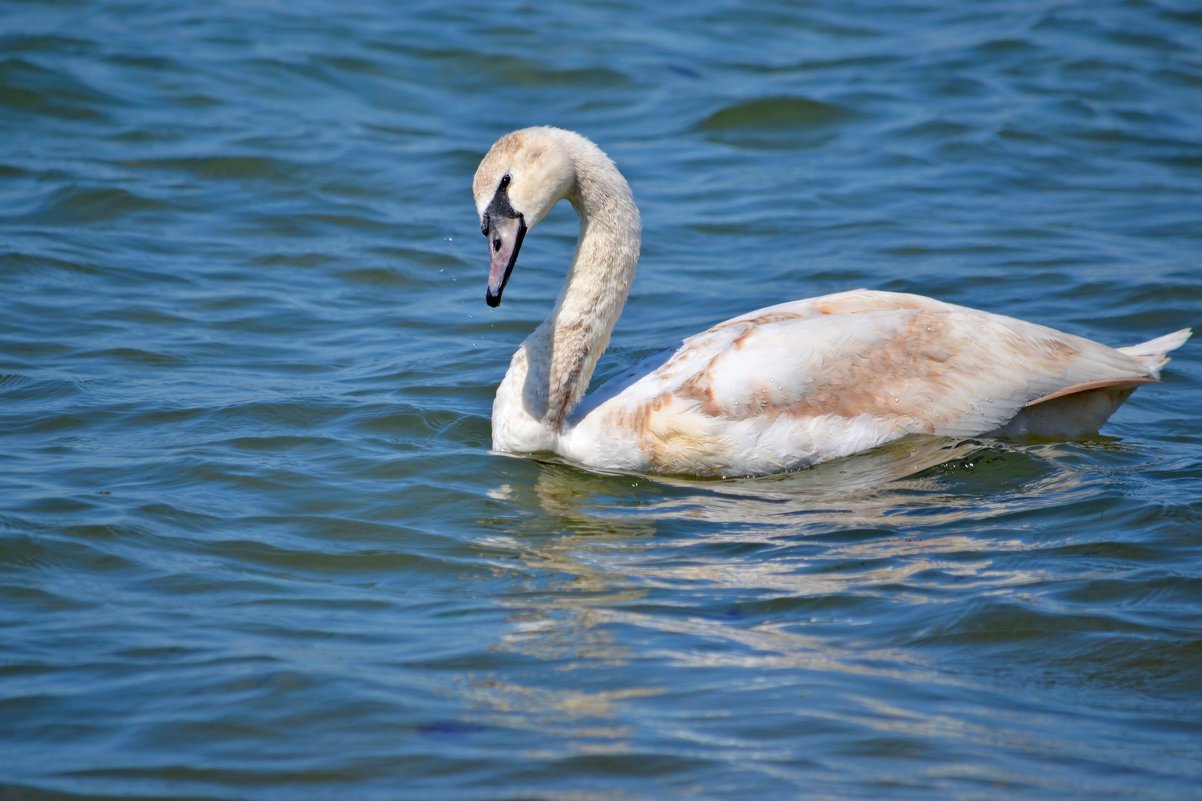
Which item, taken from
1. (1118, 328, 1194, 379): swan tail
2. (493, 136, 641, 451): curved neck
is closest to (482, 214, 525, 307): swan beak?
(493, 136, 641, 451): curved neck

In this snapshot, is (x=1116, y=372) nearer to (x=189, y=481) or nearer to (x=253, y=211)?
(x=189, y=481)

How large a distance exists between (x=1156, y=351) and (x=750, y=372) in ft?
6.46

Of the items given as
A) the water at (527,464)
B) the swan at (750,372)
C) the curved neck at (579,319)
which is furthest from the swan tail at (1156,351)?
the curved neck at (579,319)

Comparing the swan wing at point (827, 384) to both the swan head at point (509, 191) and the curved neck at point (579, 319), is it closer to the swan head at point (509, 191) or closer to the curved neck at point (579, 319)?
the curved neck at point (579, 319)

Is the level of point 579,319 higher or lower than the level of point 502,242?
lower

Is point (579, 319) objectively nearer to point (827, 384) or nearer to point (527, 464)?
point (527, 464)

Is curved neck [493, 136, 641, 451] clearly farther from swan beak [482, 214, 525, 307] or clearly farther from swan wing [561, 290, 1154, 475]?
swan beak [482, 214, 525, 307]

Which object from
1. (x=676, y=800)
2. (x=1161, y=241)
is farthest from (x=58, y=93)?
(x=676, y=800)

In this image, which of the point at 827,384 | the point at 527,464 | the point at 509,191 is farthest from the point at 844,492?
the point at 509,191

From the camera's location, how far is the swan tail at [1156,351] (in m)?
7.12

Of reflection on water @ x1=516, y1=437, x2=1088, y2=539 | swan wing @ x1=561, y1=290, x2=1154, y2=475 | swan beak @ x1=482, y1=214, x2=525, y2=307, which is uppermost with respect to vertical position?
swan beak @ x1=482, y1=214, x2=525, y2=307

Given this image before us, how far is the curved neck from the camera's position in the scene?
22.9 feet

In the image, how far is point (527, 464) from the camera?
693 cm

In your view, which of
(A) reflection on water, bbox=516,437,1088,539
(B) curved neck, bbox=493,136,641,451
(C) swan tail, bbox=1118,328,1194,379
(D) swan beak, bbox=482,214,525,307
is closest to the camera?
(A) reflection on water, bbox=516,437,1088,539
